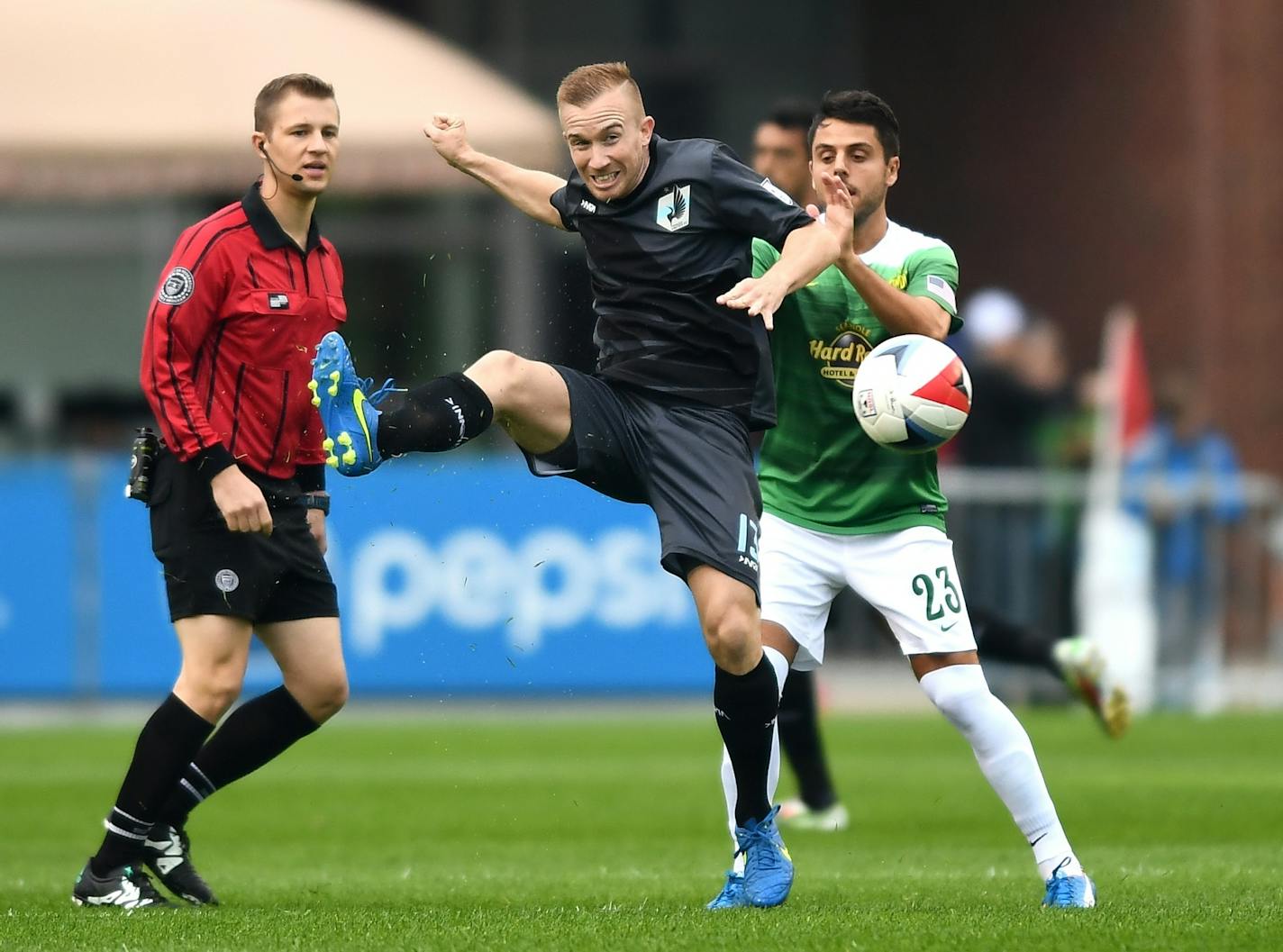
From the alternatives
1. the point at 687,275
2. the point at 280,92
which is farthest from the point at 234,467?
the point at 687,275

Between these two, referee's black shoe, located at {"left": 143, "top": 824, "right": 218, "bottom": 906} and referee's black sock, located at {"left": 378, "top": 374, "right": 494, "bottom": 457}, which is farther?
referee's black shoe, located at {"left": 143, "top": 824, "right": 218, "bottom": 906}

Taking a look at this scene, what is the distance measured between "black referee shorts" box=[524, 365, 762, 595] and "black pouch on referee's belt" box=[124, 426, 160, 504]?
3.77 feet

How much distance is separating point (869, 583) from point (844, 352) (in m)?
0.72

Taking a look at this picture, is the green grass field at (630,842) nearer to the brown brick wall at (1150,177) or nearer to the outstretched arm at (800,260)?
the outstretched arm at (800,260)

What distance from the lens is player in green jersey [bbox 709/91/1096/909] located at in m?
6.81

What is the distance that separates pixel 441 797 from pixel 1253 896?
17.4ft

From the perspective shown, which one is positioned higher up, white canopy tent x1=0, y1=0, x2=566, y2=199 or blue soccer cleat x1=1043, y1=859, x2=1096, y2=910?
white canopy tent x1=0, y1=0, x2=566, y2=199

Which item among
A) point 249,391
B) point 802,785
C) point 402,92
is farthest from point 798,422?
point 402,92

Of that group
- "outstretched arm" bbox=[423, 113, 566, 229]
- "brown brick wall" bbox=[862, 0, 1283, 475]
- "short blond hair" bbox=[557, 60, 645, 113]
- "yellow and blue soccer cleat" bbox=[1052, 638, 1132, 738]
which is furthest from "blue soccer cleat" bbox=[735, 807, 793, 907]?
"brown brick wall" bbox=[862, 0, 1283, 475]

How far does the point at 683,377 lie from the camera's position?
6.77 metres

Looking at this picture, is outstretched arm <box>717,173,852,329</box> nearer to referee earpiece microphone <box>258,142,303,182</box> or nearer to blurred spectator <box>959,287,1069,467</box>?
referee earpiece microphone <box>258,142,303,182</box>

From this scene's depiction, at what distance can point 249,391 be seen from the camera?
6.94 metres

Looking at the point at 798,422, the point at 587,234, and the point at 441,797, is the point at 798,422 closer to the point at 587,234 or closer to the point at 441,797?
the point at 587,234

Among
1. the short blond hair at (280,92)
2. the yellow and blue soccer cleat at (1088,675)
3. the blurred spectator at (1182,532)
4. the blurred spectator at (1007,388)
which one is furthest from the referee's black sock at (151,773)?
the blurred spectator at (1182,532)
